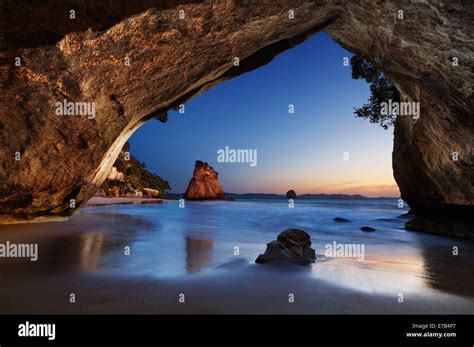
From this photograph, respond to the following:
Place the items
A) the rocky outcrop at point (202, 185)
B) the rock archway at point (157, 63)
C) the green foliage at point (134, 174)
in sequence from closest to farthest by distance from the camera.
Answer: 1. the rock archway at point (157, 63)
2. the green foliage at point (134, 174)
3. the rocky outcrop at point (202, 185)

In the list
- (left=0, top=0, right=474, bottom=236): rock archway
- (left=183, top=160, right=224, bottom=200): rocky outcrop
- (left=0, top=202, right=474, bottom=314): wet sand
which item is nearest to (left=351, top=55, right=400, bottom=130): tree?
(left=0, top=0, right=474, bottom=236): rock archway

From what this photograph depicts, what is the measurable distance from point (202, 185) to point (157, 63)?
67343 millimetres

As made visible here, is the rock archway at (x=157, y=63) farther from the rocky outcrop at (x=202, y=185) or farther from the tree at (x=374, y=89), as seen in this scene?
the rocky outcrop at (x=202, y=185)

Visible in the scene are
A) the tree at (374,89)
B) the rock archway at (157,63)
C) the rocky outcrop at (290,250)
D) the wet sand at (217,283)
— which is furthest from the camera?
the tree at (374,89)

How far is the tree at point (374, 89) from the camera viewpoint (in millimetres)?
12227

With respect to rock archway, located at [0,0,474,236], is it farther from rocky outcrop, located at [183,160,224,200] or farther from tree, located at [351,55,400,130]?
rocky outcrop, located at [183,160,224,200]

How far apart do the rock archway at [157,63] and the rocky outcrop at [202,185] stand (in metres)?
63.8

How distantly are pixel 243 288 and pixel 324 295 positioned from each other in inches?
43.6

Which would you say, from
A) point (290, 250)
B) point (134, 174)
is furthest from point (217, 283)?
point (134, 174)

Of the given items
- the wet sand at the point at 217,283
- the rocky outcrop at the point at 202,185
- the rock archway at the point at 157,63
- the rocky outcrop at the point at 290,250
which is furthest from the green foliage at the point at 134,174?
the rocky outcrop at the point at 290,250

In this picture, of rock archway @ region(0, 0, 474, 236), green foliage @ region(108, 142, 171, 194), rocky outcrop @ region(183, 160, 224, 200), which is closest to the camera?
rock archway @ region(0, 0, 474, 236)

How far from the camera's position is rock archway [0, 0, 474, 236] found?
17.1ft

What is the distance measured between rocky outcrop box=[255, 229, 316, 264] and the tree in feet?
30.3

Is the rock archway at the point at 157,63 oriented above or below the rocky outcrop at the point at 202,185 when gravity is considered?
above
